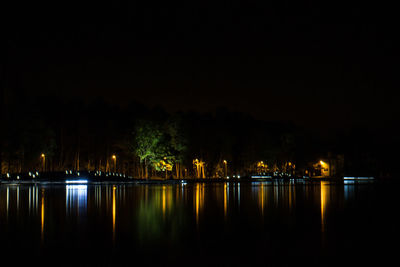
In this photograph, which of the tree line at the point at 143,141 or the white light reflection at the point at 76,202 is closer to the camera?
the white light reflection at the point at 76,202

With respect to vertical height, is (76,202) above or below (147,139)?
below

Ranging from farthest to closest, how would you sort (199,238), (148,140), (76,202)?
(148,140)
(76,202)
(199,238)

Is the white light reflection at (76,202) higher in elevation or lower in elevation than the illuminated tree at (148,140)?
lower

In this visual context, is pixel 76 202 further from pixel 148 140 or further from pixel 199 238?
pixel 148 140

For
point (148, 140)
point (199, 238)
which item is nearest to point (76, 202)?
point (199, 238)

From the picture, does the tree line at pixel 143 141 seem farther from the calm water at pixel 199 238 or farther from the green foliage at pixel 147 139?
the calm water at pixel 199 238

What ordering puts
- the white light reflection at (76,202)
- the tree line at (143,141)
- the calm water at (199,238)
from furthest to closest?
the tree line at (143,141) → the white light reflection at (76,202) → the calm water at (199,238)

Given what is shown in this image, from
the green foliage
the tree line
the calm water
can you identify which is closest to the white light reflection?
the calm water

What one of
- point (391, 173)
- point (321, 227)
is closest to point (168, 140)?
point (391, 173)

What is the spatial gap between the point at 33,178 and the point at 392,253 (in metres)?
48.3

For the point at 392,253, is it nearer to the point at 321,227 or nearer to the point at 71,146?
the point at 321,227

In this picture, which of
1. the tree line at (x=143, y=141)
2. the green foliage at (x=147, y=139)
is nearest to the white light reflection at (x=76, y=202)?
the tree line at (x=143, y=141)

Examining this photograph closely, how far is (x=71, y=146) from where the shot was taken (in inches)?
2712

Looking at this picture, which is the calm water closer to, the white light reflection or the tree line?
the white light reflection
